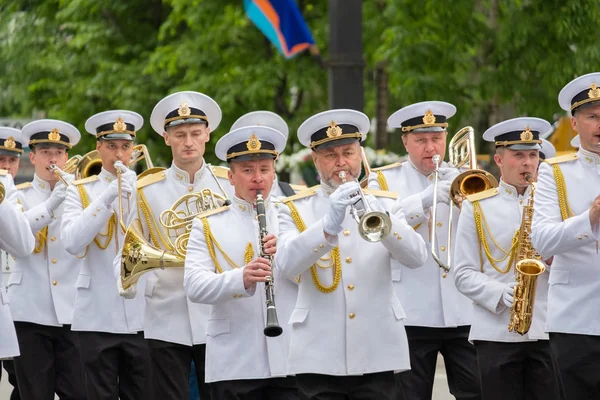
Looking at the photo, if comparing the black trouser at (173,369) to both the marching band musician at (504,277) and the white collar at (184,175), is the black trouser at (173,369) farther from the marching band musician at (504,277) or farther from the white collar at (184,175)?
the marching band musician at (504,277)

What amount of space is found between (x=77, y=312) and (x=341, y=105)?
12.3 feet

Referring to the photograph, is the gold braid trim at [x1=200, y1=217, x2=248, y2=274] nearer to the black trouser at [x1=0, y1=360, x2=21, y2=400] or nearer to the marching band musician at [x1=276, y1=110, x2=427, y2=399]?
the marching band musician at [x1=276, y1=110, x2=427, y2=399]

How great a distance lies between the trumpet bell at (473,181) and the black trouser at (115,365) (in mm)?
2171

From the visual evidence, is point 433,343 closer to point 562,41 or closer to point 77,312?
point 77,312

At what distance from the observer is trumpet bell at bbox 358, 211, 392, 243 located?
6.52 meters

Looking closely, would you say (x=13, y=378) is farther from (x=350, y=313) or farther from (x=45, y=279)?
(x=350, y=313)

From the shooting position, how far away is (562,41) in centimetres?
1537

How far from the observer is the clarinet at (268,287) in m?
6.93

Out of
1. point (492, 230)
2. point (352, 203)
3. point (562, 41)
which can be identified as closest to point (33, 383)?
Answer: point (492, 230)

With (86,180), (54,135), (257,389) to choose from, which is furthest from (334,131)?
(54,135)

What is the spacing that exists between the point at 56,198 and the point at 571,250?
13.4 feet

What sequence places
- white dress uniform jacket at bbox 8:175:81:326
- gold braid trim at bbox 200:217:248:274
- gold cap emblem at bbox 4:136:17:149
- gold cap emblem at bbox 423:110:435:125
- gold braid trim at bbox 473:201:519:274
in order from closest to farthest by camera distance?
gold braid trim at bbox 200:217:248:274 → gold braid trim at bbox 473:201:519:274 → gold cap emblem at bbox 423:110:435:125 → white dress uniform jacket at bbox 8:175:81:326 → gold cap emblem at bbox 4:136:17:149

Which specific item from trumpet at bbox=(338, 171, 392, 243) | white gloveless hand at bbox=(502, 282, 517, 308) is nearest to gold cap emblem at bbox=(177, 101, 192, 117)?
white gloveless hand at bbox=(502, 282, 517, 308)

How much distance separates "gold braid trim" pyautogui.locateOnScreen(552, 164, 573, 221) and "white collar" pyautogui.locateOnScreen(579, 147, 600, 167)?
0.13 m
